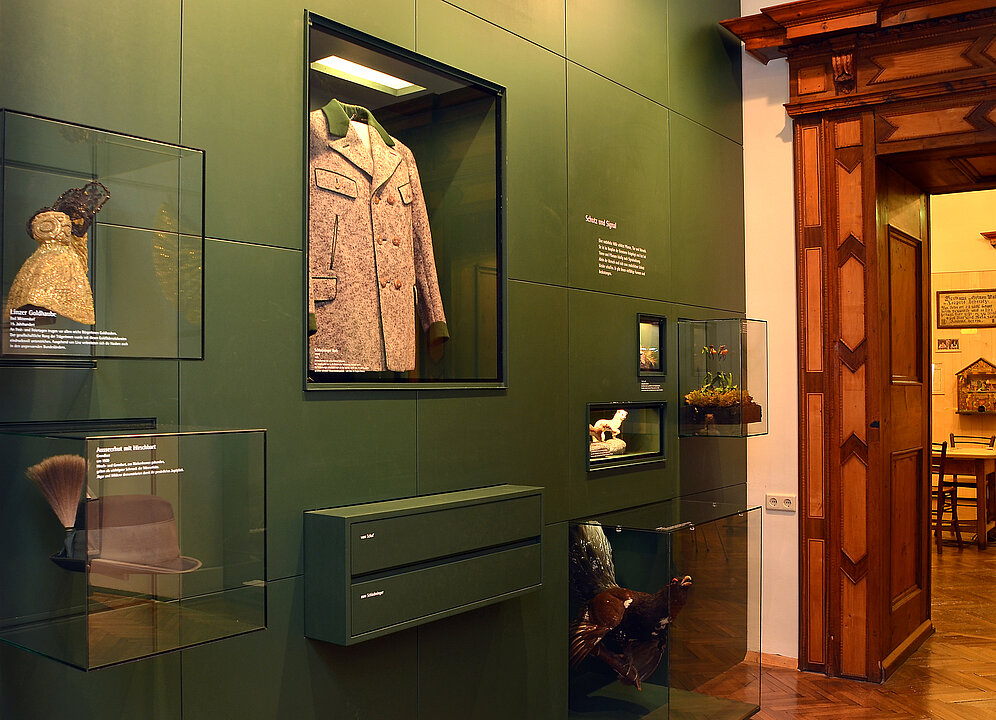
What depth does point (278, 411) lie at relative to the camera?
2801 mm

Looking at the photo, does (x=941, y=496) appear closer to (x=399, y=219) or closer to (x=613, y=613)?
(x=613, y=613)

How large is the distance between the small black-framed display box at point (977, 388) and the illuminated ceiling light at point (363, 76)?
9915mm

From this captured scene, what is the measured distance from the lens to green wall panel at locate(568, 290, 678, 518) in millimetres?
4184

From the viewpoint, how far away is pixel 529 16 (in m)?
3.96

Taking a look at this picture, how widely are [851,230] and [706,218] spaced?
2.63ft

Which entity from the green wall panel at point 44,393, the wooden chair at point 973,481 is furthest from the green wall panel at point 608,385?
the wooden chair at point 973,481

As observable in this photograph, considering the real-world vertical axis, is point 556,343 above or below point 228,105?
below

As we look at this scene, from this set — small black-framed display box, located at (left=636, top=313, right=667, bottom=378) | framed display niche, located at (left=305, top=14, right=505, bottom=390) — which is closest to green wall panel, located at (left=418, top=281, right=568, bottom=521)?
framed display niche, located at (left=305, top=14, right=505, bottom=390)

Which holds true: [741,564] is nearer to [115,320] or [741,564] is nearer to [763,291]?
[763,291]

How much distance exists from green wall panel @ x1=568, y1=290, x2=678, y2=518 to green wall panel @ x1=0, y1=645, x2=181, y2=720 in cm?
208

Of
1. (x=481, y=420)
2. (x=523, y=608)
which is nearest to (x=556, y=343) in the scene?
(x=481, y=420)

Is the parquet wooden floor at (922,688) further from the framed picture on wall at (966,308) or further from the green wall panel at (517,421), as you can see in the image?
the framed picture on wall at (966,308)

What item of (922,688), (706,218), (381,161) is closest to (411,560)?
(381,161)

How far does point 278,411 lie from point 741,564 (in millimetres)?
2311
